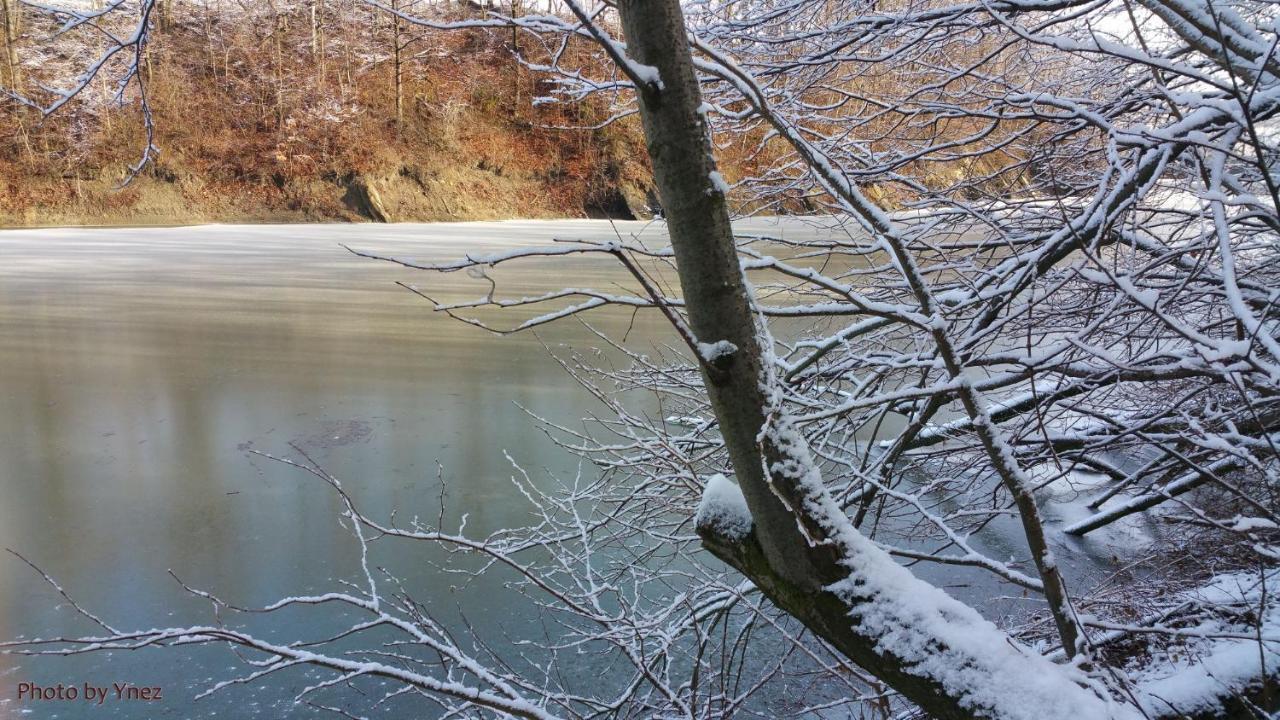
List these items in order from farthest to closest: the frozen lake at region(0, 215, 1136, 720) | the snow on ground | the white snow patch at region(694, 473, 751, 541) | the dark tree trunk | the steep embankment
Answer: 1. the steep embankment
2. the frozen lake at region(0, 215, 1136, 720)
3. the snow on ground
4. the white snow patch at region(694, 473, 751, 541)
5. the dark tree trunk

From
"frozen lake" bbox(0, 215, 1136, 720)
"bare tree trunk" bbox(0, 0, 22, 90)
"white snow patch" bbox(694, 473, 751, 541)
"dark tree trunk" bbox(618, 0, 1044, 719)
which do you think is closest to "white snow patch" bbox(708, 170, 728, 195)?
"dark tree trunk" bbox(618, 0, 1044, 719)

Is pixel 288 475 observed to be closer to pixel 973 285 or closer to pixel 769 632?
pixel 769 632

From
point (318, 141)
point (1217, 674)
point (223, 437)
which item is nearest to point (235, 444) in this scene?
point (223, 437)

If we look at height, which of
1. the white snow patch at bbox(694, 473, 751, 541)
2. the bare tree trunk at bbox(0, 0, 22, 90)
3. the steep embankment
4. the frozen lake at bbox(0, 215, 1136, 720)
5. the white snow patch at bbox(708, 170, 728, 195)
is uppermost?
the steep embankment

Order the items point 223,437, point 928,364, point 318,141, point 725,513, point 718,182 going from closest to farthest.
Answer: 1. point 718,182
2. point 725,513
3. point 928,364
4. point 223,437
5. point 318,141

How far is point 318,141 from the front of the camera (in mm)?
23750

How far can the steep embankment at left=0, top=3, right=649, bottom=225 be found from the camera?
21.4m

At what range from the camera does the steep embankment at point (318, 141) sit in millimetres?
21438

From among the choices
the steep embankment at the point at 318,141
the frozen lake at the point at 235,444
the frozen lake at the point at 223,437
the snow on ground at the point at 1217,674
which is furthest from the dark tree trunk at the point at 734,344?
the steep embankment at the point at 318,141

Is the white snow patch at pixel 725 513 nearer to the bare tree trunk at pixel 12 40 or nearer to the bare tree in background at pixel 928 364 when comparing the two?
the bare tree in background at pixel 928 364

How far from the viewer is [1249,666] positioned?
2.06 m

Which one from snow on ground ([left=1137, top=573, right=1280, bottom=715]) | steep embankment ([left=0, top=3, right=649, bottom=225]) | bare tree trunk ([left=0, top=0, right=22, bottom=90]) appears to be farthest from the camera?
steep embankment ([left=0, top=3, right=649, bottom=225])

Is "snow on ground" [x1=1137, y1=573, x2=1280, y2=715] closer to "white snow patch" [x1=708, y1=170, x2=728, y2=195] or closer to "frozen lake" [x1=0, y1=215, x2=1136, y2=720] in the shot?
"frozen lake" [x1=0, y1=215, x2=1136, y2=720]

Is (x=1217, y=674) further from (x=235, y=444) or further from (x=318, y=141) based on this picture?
(x=318, y=141)
